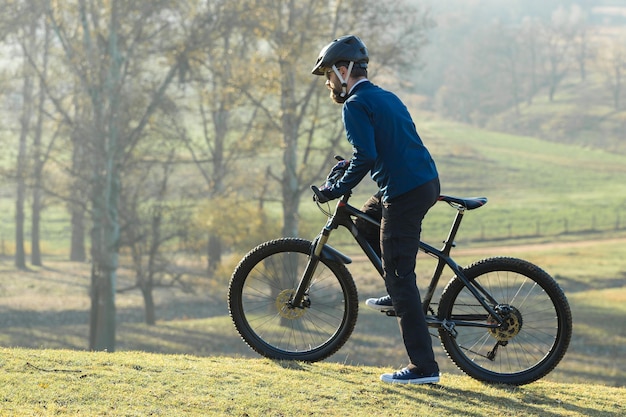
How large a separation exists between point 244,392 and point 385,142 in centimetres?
189

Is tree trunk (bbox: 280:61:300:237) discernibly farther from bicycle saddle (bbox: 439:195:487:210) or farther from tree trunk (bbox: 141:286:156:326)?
bicycle saddle (bbox: 439:195:487:210)

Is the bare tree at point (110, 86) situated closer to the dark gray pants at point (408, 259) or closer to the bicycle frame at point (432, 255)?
the bicycle frame at point (432, 255)

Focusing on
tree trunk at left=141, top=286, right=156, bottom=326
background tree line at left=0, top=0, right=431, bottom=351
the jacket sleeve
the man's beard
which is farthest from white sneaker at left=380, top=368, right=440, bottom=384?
tree trunk at left=141, top=286, right=156, bottom=326

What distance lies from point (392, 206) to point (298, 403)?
1433 millimetres

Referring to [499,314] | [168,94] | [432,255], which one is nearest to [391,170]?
[432,255]

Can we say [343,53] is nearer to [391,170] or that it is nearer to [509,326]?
[391,170]

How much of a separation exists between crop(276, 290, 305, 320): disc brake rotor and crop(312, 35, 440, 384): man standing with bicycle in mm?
892

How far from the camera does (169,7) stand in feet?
80.8

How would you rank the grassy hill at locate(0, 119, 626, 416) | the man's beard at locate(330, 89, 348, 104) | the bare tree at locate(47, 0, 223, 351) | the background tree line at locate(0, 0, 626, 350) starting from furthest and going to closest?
the background tree line at locate(0, 0, 626, 350) < the bare tree at locate(47, 0, 223, 351) < the man's beard at locate(330, 89, 348, 104) < the grassy hill at locate(0, 119, 626, 416)

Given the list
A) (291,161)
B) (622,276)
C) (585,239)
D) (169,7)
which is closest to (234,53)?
(291,161)

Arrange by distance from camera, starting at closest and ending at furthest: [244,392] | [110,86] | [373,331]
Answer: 1. [244,392]
2. [110,86]
3. [373,331]

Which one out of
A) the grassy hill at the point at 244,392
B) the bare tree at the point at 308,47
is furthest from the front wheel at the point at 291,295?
the bare tree at the point at 308,47

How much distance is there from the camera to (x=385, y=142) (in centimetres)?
573

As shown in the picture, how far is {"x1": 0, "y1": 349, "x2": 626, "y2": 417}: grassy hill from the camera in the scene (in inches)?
206
